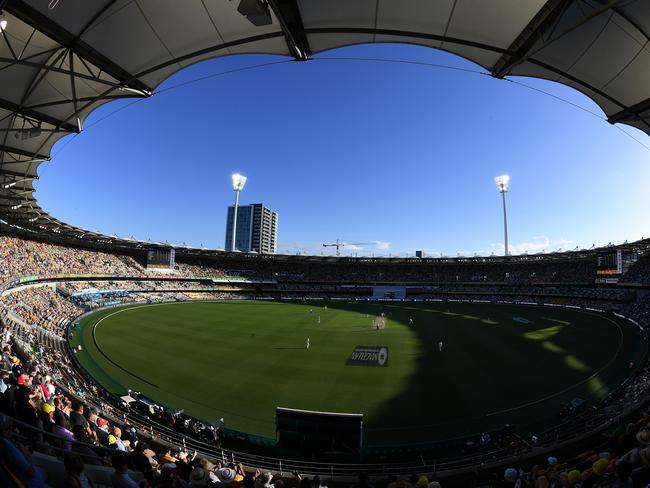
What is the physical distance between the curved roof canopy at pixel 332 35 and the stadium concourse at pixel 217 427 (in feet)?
22.1

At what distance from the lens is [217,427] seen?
13.6 m

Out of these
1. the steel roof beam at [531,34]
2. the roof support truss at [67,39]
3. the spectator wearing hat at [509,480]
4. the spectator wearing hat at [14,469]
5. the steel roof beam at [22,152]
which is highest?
the steel roof beam at [531,34]

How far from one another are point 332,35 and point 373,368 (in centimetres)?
1949

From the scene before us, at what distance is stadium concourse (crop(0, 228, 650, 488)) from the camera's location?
5246 mm

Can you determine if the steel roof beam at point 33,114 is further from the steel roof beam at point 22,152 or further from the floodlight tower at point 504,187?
the floodlight tower at point 504,187

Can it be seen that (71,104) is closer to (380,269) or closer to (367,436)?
(367,436)

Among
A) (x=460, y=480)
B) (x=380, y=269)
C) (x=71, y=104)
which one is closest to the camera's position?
(x=71, y=104)

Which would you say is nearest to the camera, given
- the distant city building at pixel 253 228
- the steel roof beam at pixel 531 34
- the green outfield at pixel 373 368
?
the steel roof beam at pixel 531 34

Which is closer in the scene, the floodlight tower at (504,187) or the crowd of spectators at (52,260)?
the crowd of spectators at (52,260)

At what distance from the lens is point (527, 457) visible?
10.8m

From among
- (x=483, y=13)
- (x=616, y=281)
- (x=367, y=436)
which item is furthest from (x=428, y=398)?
(x=616, y=281)

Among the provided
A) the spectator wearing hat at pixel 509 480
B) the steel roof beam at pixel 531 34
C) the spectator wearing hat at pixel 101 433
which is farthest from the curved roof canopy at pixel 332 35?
the spectator wearing hat at pixel 509 480

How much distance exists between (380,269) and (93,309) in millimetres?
57741

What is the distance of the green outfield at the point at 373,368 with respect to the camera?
1543 cm
